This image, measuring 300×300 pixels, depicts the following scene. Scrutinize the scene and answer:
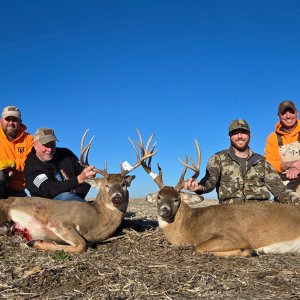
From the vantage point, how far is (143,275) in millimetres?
4609

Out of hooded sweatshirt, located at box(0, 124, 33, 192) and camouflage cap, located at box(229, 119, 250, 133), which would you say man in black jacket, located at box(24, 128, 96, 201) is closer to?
hooded sweatshirt, located at box(0, 124, 33, 192)

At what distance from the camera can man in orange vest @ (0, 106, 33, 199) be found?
8320 mm

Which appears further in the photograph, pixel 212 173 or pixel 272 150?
pixel 272 150

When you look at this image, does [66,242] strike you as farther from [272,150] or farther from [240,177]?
[272,150]

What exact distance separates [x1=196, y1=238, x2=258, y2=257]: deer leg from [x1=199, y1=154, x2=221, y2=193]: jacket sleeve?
5.84 ft

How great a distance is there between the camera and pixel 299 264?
5.34m

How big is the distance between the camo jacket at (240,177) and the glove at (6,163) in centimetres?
353

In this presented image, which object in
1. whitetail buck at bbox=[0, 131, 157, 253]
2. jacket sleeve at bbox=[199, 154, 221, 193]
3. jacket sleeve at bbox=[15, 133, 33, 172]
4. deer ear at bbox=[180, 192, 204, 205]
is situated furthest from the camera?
jacket sleeve at bbox=[15, 133, 33, 172]

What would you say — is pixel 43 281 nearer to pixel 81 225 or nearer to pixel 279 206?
pixel 81 225

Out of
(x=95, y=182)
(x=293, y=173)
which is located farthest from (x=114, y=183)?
→ (x=293, y=173)

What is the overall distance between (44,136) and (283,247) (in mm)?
4373

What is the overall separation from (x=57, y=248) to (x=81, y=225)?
2.15 feet

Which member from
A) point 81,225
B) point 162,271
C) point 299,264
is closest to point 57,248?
point 81,225

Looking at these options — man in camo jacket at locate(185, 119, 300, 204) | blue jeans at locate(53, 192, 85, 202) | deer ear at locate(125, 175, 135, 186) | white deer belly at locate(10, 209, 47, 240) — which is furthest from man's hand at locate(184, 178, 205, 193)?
white deer belly at locate(10, 209, 47, 240)
